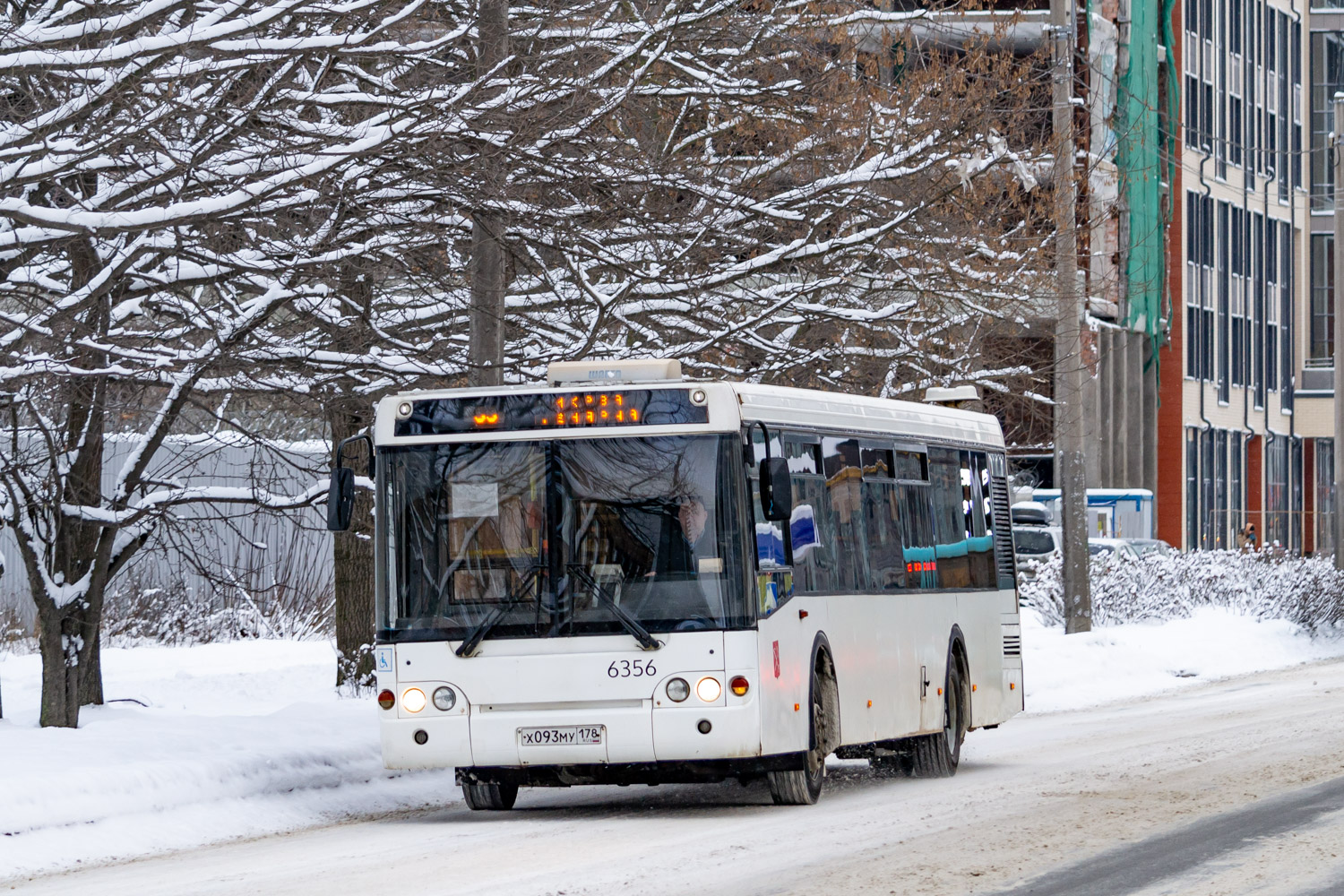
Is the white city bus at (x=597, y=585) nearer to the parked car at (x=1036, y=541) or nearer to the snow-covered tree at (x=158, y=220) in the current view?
the snow-covered tree at (x=158, y=220)

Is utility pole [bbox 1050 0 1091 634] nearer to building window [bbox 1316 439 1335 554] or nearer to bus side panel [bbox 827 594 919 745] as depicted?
bus side panel [bbox 827 594 919 745]

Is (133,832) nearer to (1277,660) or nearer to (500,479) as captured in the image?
(500,479)

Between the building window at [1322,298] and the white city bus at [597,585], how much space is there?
6311cm

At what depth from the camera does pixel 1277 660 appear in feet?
105

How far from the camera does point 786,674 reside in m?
13.9

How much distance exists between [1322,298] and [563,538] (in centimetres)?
6518

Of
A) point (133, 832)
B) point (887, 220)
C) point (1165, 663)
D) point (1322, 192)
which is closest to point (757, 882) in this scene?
point (133, 832)

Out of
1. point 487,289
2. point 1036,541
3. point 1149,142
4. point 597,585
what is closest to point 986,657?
point 487,289

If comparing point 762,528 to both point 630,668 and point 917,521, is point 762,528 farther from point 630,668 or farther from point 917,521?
point 917,521

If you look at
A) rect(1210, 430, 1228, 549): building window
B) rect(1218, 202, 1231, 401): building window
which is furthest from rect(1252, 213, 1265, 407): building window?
rect(1210, 430, 1228, 549): building window

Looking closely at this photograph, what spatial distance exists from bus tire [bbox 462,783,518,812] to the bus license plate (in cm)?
99

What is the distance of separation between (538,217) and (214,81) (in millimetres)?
2819

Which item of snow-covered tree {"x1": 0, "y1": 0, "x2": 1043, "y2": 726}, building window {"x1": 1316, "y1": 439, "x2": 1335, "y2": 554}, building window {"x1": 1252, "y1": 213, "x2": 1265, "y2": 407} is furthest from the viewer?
building window {"x1": 1316, "y1": 439, "x2": 1335, "y2": 554}

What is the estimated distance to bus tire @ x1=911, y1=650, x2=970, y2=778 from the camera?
55.8ft
